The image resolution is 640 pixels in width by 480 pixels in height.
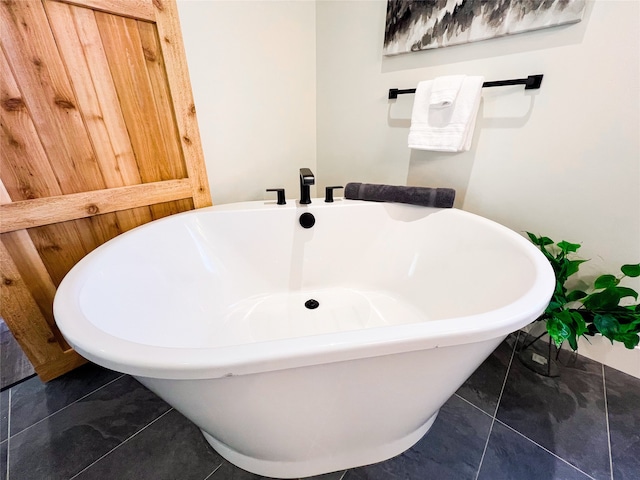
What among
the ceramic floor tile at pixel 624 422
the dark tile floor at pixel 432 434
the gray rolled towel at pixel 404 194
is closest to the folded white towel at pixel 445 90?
the gray rolled towel at pixel 404 194

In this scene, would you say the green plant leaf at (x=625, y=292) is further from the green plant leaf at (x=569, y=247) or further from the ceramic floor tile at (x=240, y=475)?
the ceramic floor tile at (x=240, y=475)

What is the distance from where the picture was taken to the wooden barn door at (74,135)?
811 mm

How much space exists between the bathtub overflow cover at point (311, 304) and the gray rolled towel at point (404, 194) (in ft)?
1.80

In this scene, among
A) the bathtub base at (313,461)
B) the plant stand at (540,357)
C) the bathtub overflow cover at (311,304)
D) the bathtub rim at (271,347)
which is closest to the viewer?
the bathtub rim at (271,347)

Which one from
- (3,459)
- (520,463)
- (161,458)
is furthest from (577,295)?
(3,459)

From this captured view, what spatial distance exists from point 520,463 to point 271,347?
91 cm

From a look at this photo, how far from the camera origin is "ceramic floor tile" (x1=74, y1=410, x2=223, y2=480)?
0.79 m

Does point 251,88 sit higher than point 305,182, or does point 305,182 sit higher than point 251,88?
point 251,88

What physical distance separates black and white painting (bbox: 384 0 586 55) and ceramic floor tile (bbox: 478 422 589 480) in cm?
137

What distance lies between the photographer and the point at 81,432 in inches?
35.4

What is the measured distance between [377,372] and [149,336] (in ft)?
2.31

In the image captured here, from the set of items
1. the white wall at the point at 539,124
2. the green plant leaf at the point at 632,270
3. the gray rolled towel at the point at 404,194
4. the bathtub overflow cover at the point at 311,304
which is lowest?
the bathtub overflow cover at the point at 311,304

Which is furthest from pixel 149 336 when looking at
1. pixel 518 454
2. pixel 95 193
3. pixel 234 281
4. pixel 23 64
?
pixel 518 454

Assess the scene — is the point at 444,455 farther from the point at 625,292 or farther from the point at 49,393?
the point at 49,393
